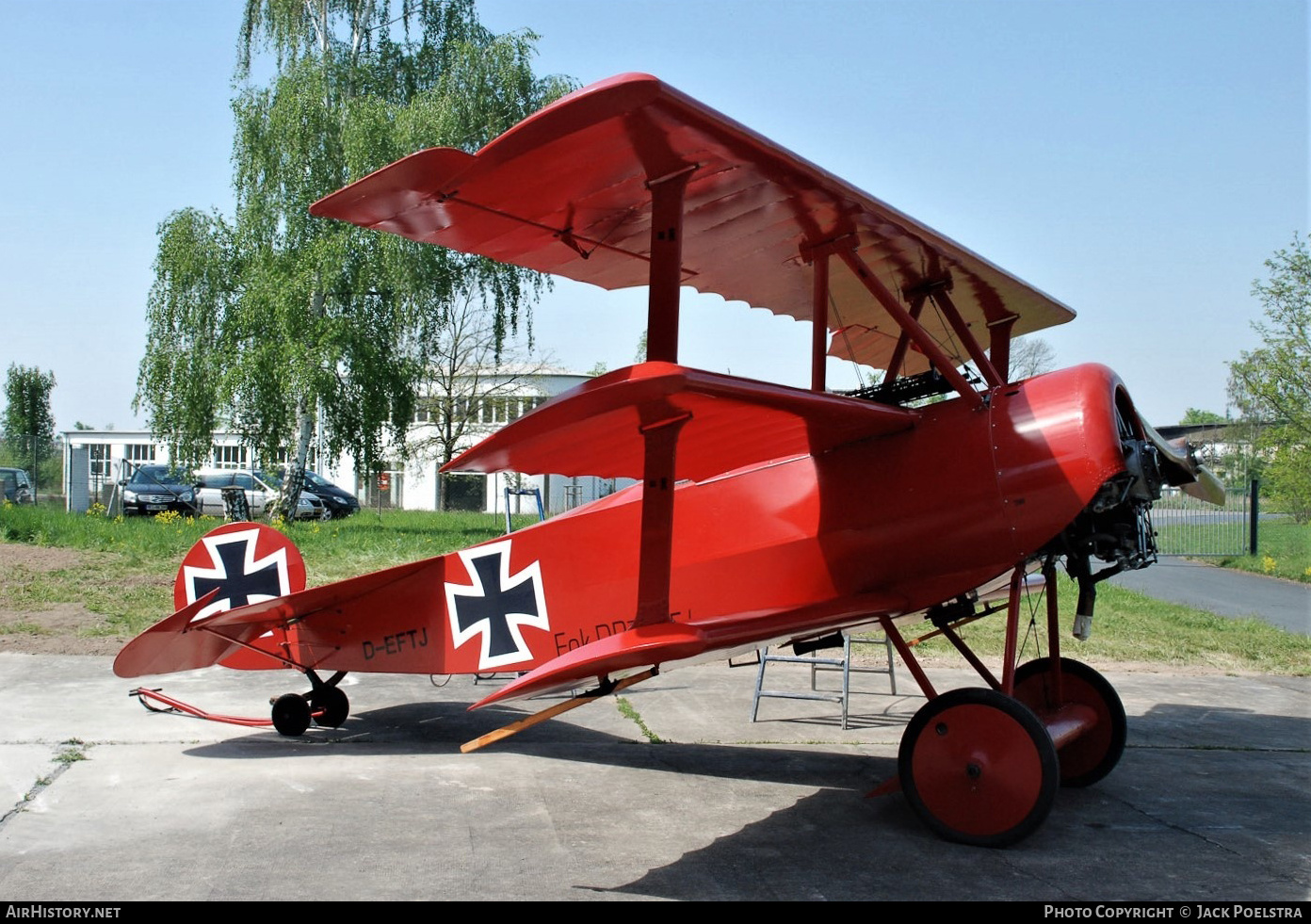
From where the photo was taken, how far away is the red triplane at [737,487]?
456 centimetres

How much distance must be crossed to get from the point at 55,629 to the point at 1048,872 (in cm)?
1000

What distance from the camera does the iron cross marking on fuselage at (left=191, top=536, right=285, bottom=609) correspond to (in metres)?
7.11


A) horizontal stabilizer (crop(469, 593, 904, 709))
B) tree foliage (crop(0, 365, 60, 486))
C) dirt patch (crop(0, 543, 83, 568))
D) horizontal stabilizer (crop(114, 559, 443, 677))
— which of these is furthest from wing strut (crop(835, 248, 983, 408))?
tree foliage (crop(0, 365, 60, 486))

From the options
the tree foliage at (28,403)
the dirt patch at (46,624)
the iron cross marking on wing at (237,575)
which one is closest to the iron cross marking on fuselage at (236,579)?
the iron cross marking on wing at (237,575)

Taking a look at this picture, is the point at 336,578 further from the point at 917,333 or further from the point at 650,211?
the point at 917,333

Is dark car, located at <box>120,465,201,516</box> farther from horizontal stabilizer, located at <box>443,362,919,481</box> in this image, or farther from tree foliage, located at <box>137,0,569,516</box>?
horizontal stabilizer, located at <box>443,362,919,481</box>

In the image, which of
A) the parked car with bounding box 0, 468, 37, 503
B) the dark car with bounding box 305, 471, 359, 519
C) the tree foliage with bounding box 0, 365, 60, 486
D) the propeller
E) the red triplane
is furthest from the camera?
the tree foliage with bounding box 0, 365, 60, 486

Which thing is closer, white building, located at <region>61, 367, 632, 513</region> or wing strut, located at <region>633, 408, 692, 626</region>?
wing strut, located at <region>633, 408, 692, 626</region>

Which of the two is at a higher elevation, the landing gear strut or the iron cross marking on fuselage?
the iron cross marking on fuselage

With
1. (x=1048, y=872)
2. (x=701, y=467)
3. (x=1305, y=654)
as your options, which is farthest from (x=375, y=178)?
(x=1305, y=654)

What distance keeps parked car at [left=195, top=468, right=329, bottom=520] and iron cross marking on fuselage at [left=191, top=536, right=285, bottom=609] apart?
23314 millimetres

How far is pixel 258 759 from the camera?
20.9 feet

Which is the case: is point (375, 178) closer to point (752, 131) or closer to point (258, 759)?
point (752, 131)

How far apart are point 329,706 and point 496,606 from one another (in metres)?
1.58
